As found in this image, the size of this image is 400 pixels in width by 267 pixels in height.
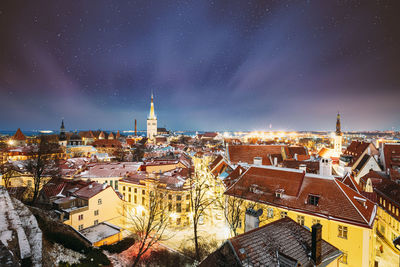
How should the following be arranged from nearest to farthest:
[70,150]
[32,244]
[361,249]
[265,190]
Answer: [32,244] < [361,249] < [265,190] < [70,150]

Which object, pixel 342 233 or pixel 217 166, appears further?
pixel 217 166

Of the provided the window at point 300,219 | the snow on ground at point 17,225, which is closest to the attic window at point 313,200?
the window at point 300,219

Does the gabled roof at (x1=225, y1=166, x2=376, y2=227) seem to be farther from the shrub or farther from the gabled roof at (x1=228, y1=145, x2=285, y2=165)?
the gabled roof at (x1=228, y1=145, x2=285, y2=165)

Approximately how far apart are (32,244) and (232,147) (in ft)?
127

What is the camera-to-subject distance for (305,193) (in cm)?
1989

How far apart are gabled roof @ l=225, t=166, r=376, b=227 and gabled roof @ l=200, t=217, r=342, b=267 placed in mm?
6920

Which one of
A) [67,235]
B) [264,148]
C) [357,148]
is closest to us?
[67,235]

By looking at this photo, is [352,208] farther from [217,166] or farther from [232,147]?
[232,147]

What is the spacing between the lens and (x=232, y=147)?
1783 inches

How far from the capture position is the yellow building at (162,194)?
2733 centimetres

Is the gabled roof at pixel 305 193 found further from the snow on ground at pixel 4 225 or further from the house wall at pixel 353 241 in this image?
the snow on ground at pixel 4 225

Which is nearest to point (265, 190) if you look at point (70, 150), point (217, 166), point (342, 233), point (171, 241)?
point (342, 233)

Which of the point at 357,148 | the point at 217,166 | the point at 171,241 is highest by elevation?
the point at 357,148

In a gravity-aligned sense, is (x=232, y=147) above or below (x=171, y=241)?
above
